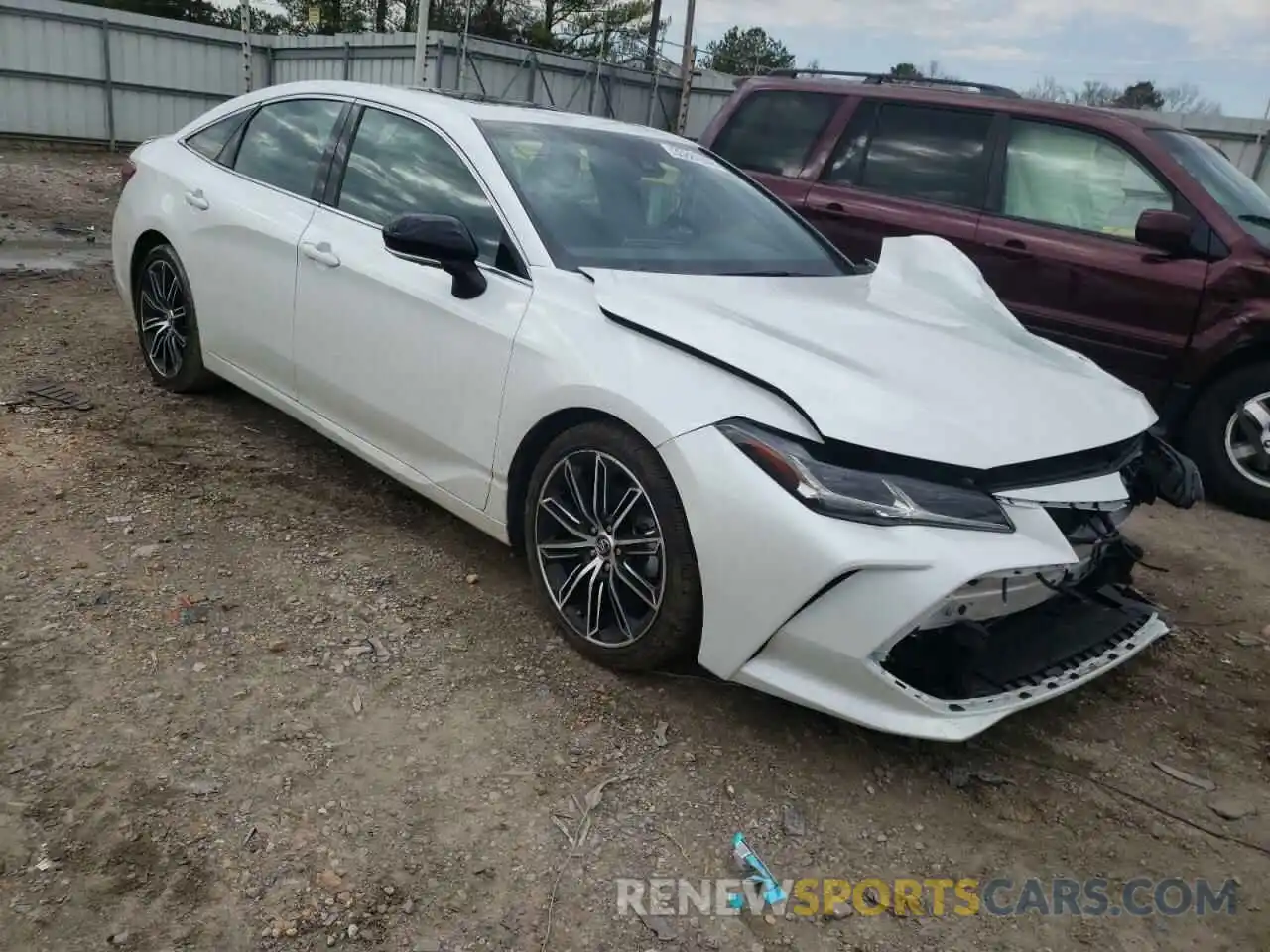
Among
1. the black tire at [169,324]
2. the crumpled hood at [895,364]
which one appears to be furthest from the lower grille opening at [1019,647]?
the black tire at [169,324]

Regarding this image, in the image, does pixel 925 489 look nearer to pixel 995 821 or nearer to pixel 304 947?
pixel 995 821

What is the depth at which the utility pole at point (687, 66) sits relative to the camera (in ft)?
68.0

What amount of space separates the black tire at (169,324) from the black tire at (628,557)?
2343mm

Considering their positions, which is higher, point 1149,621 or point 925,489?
point 925,489

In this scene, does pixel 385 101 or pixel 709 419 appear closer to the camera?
pixel 709 419

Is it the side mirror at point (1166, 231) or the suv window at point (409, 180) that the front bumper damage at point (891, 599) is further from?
the side mirror at point (1166, 231)

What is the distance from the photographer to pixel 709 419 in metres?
2.61

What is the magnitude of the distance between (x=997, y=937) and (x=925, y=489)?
1030 millimetres

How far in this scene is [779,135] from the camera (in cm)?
646

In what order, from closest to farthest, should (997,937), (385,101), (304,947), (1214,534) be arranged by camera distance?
1. (304,947)
2. (997,937)
3. (385,101)
4. (1214,534)

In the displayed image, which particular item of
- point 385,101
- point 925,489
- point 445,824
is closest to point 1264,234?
point 925,489

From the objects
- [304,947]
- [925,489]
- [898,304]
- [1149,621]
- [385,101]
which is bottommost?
[304,947]

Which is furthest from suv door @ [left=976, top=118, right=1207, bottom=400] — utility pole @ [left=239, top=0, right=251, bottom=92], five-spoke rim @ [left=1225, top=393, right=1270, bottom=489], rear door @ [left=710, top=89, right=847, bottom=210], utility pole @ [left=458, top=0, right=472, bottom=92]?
utility pole @ [left=239, top=0, right=251, bottom=92]

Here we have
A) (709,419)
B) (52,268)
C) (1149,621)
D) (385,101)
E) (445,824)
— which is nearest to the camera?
(445,824)
